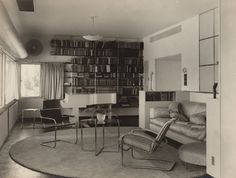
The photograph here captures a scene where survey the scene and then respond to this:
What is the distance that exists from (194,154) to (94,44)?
6.67m

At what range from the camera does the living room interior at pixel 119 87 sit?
A: 12.3 feet

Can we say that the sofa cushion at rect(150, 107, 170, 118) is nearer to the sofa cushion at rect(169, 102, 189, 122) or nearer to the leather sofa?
the leather sofa

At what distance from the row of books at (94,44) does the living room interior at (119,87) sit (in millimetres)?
36

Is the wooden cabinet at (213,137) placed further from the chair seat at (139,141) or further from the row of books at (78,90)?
the row of books at (78,90)

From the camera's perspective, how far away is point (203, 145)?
4.18 metres

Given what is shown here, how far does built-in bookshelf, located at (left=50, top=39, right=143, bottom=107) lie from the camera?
9.55 metres

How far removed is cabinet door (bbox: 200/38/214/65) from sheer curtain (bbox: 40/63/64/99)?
16.5 ft

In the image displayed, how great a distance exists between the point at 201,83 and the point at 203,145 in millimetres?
2768

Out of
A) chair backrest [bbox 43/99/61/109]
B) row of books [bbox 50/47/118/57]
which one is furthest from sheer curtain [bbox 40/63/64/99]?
chair backrest [bbox 43/99/61/109]

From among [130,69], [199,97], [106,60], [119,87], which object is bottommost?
[199,97]

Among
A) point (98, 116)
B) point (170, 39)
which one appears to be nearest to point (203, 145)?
point (98, 116)

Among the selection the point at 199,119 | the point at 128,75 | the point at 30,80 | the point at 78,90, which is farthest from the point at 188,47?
the point at 30,80

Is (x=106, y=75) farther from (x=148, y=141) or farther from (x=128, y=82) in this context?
(x=148, y=141)

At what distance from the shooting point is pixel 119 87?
32.8 feet
